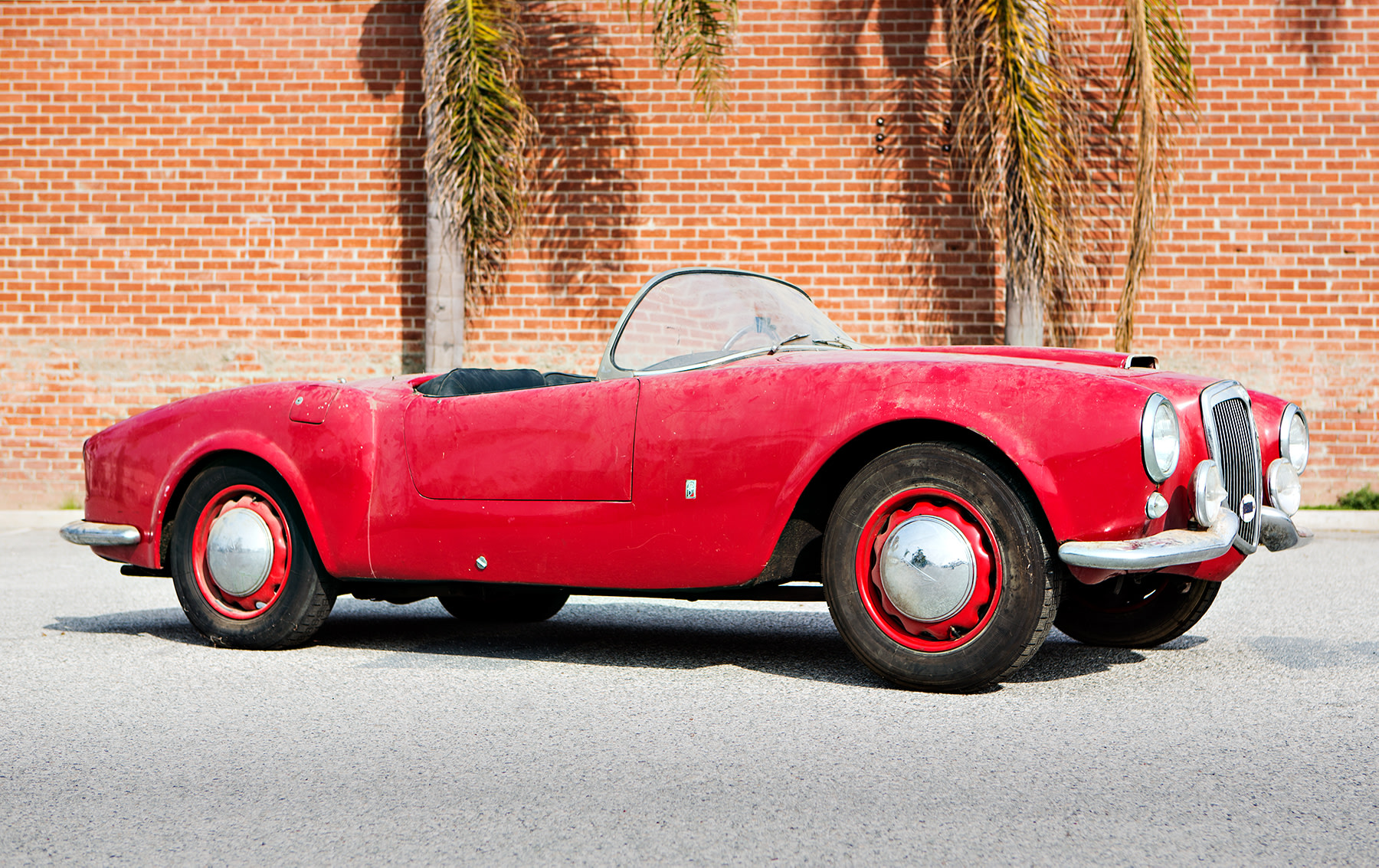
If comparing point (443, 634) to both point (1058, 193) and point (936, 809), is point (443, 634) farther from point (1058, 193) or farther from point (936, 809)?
point (1058, 193)

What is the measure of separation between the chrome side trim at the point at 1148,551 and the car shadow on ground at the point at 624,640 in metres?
0.74

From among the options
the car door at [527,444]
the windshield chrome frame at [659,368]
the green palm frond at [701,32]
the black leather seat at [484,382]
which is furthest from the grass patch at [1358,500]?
the car door at [527,444]

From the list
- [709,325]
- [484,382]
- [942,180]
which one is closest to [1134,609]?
[709,325]

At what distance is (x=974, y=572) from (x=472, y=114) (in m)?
7.88

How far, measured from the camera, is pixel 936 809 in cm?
271

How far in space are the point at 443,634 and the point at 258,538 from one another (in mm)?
921

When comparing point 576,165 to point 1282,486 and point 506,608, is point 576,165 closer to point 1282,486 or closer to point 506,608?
point 506,608

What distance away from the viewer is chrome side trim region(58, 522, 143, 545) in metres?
5.00

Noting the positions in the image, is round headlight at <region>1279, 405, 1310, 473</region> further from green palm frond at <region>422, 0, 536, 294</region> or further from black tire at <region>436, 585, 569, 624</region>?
green palm frond at <region>422, 0, 536, 294</region>

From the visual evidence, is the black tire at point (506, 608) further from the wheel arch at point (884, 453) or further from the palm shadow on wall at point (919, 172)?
the palm shadow on wall at point (919, 172)

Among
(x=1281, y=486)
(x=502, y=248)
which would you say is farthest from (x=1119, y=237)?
(x=1281, y=486)

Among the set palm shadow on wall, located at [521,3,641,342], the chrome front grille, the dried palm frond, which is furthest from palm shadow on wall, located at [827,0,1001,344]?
the chrome front grille

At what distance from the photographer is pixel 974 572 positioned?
367cm

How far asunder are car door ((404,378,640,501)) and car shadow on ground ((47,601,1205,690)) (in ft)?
2.14
